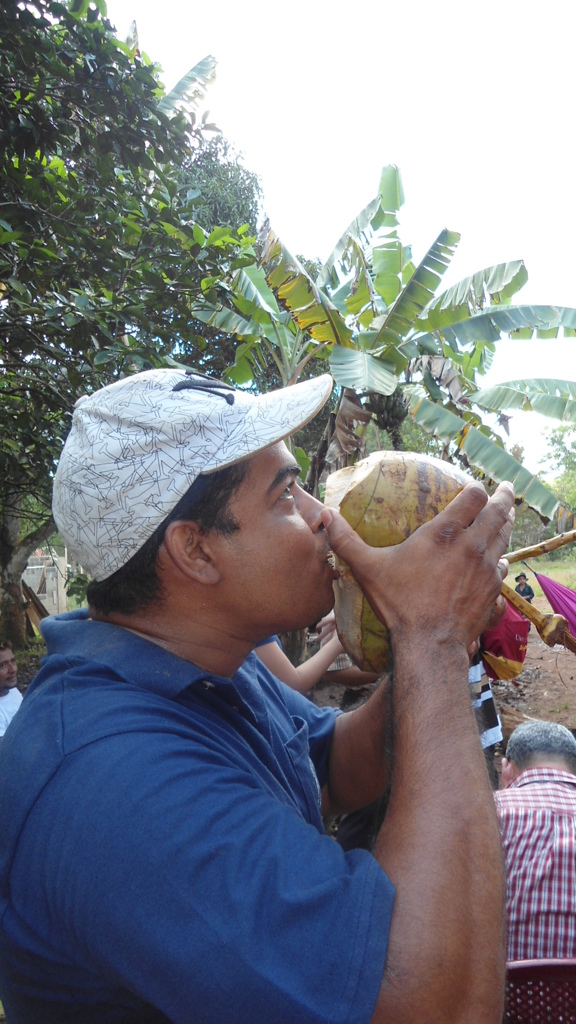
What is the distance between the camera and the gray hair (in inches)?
96.2

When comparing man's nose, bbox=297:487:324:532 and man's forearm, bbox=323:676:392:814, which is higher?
man's nose, bbox=297:487:324:532

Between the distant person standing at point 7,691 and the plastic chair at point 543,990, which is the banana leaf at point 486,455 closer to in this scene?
the distant person standing at point 7,691

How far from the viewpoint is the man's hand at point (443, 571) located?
→ 97 centimetres

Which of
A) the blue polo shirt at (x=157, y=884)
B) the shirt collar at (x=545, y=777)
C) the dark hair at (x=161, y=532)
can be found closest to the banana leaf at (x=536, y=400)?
the shirt collar at (x=545, y=777)

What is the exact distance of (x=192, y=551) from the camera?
1.06m

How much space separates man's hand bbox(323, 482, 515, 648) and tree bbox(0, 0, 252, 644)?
2.64 meters

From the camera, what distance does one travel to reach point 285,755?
1140 mm

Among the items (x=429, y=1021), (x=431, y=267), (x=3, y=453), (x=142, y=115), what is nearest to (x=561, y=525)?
(x=429, y=1021)

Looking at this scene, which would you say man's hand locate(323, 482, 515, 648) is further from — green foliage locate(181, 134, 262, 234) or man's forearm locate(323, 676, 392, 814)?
green foliage locate(181, 134, 262, 234)

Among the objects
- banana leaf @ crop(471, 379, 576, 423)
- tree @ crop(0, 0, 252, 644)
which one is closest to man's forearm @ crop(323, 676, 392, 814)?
tree @ crop(0, 0, 252, 644)

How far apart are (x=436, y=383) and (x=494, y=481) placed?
1.02 meters

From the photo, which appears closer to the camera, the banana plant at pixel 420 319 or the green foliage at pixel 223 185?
the banana plant at pixel 420 319

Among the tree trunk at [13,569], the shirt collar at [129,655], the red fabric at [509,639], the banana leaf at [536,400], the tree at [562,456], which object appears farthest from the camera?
the tree at [562,456]

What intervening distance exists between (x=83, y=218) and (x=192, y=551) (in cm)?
346
